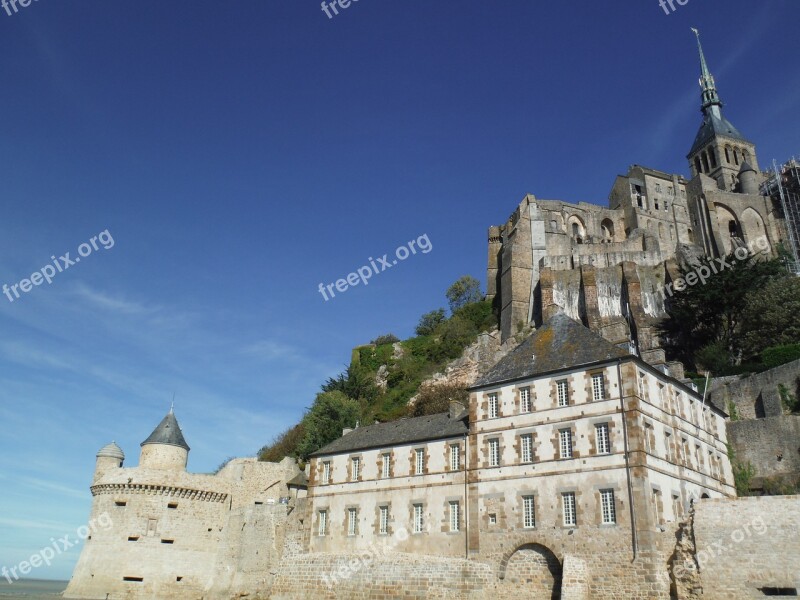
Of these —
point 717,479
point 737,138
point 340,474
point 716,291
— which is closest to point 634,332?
point 716,291

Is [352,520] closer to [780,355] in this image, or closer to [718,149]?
[780,355]

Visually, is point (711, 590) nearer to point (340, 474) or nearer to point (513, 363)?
point (513, 363)

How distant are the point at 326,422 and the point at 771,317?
98.4 feet

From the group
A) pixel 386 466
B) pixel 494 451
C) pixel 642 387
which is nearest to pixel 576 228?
pixel 386 466

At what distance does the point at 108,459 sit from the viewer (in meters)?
42.3

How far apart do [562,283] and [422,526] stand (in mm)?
33645

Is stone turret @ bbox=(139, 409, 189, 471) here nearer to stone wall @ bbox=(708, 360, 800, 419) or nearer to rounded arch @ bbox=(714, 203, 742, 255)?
stone wall @ bbox=(708, 360, 800, 419)

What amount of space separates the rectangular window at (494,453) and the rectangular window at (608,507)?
4922 millimetres

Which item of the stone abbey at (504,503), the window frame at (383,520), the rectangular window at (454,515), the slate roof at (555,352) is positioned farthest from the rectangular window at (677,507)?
the window frame at (383,520)

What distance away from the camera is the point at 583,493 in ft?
85.0

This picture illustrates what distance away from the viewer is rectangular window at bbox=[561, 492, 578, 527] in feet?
85.1

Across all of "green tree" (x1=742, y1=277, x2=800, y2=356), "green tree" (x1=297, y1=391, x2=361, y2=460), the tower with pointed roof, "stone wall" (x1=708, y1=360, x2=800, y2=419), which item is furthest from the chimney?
the tower with pointed roof

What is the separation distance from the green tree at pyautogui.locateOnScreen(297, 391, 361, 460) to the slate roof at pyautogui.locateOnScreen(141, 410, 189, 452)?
828 centimetres

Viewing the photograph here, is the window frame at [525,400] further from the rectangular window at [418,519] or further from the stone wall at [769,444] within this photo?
the stone wall at [769,444]
